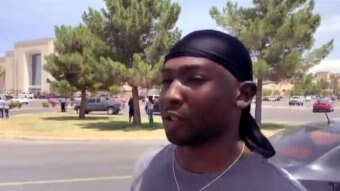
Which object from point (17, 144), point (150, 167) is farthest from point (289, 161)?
point (17, 144)

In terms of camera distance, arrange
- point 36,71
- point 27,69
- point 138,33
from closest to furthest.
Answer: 1. point 138,33
2. point 27,69
3. point 36,71

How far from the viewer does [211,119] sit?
1.43 metres

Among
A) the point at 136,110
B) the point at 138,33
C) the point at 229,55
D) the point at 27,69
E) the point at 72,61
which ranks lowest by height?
the point at 136,110

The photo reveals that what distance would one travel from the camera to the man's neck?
1.48 m

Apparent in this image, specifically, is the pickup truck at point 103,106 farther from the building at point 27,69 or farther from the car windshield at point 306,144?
the building at point 27,69

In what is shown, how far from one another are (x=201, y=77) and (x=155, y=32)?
21992 mm

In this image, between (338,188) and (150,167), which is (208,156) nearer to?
(150,167)

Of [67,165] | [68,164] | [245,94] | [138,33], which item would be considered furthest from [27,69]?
[245,94]

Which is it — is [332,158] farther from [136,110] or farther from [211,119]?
[136,110]

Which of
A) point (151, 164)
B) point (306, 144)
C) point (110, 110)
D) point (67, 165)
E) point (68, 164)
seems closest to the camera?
point (151, 164)

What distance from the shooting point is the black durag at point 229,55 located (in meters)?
1.48

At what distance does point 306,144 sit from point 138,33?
Result: 1857 cm

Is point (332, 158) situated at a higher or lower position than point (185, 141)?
lower

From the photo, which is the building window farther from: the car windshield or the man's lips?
the man's lips
